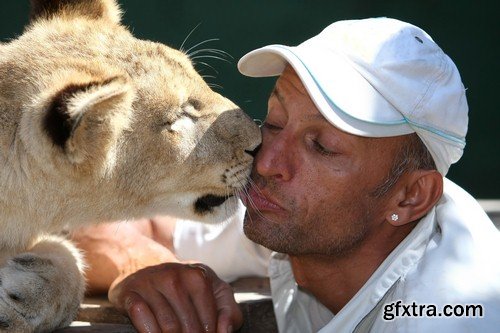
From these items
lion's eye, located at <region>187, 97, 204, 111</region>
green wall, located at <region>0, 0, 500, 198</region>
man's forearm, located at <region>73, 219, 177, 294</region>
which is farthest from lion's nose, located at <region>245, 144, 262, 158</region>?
green wall, located at <region>0, 0, 500, 198</region>

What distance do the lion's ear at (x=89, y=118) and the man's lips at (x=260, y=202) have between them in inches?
20.1

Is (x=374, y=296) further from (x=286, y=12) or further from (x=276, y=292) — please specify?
(x=286, y=12)

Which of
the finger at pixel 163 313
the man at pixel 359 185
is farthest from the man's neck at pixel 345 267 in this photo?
the finger at pixel 163 313

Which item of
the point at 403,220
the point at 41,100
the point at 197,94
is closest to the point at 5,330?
the point at 41,100

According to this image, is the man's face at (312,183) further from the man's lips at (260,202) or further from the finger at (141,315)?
the finger at (141,315)

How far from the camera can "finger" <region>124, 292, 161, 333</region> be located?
127 inches

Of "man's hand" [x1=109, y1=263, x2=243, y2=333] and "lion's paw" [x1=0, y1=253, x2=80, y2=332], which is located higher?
"lion's paw" [x1=0, y1=253, x2=80, y2=332]

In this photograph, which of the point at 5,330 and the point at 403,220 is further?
the point at 403,220

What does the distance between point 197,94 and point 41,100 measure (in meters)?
0.65

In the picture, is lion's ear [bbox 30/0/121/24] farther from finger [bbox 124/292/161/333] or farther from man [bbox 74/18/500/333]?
finger [bbox 124/292/161/333]

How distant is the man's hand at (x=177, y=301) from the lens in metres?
3.27

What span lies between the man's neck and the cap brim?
443 mm

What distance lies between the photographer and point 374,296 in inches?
122

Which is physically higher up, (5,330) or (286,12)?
(5,330)
